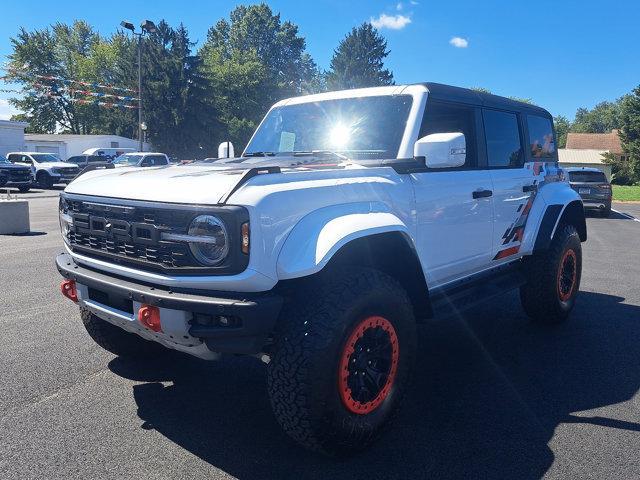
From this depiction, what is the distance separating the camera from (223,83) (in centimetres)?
5709

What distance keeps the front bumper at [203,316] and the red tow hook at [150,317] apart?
31 millimetres

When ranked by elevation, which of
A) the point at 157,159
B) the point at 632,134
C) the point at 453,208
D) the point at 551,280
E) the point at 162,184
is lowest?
the point at 551,280

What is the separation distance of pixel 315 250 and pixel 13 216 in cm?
1031

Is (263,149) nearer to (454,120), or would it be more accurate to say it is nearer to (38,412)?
(454,120)

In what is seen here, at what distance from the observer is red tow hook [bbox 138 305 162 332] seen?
2670mm

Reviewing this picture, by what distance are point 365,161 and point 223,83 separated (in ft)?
187

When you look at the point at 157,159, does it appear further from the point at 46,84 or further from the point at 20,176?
the point at 46,84

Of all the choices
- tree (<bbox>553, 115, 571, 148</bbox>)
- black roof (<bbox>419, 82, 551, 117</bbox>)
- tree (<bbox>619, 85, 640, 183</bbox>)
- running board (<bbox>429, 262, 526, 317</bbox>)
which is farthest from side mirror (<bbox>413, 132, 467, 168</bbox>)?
tree (<bbox>553, 115, 571, 148</bbox>)

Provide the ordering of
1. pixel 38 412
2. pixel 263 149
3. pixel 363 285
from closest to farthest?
pixel 363 285, pixel 38 412, pixel 263 149

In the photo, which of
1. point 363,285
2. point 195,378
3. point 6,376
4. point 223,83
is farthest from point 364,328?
point 223,83

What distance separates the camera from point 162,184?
2.87m

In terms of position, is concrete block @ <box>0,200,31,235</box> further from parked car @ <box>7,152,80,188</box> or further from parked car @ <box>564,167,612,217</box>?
parked car @ <box>564,167,612,217</box>

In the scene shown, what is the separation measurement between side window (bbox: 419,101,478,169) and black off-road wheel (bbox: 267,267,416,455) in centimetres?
141

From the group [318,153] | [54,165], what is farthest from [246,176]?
[54,165]
